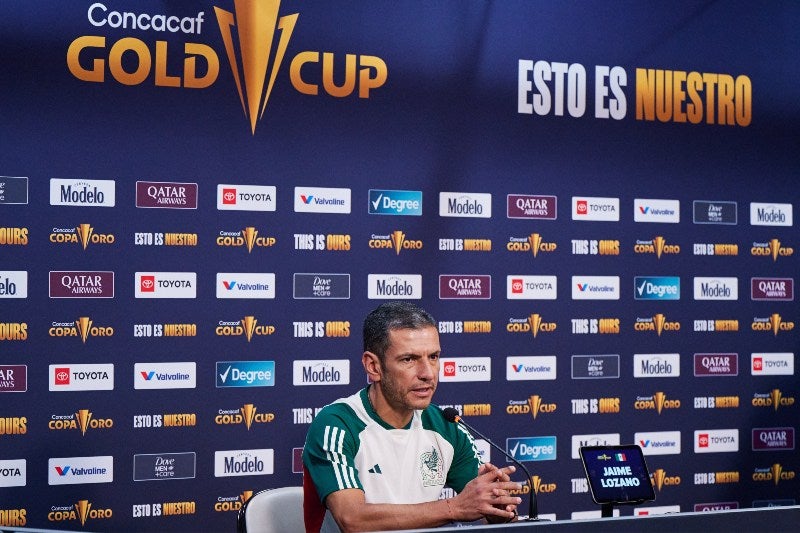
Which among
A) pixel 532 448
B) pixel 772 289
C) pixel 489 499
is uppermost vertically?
pixel 772 289

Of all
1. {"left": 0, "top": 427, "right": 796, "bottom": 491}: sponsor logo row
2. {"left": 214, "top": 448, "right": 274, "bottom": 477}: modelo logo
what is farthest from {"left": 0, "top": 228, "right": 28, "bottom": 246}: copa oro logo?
{"left": 214, "top": 448, "right": 274, "bottom": 477}: modelo logo

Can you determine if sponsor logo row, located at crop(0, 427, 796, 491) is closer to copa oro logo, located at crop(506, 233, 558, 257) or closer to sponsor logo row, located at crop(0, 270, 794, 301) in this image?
sponsor logo row, located at crop(0, 270, 794, 301)

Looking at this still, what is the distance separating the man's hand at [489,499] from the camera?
2.15 m

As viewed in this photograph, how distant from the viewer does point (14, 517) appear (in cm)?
389

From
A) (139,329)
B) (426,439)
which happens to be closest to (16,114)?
(139,329)

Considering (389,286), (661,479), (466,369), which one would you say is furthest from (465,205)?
(661,479)

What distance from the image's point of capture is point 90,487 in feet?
13.1

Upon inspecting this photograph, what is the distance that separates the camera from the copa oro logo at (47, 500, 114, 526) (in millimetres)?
3936

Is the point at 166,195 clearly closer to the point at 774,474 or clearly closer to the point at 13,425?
the point at 13,425

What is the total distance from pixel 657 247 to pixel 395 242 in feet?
4.88

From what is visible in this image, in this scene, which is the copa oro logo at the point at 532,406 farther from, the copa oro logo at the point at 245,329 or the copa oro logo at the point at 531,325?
the copa oro logo at the point at 245,329

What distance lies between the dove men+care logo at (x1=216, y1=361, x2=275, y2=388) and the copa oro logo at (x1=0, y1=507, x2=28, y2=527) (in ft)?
3.30

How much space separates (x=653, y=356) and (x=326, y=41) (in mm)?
2415

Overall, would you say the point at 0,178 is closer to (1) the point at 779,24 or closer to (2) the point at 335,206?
(2) the point at 335,206
